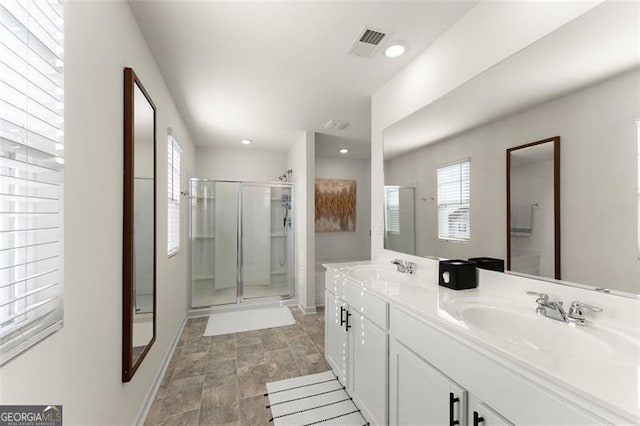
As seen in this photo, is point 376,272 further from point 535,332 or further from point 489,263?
point 535,332

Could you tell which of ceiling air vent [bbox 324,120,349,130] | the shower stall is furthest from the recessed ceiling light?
the shower stall

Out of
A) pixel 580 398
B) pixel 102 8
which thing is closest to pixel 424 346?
pixel 580 398

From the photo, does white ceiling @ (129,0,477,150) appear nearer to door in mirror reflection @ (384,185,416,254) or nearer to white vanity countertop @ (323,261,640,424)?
door in mirror reflection @ (384,185,416,254)

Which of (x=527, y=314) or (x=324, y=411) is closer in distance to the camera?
(x=527, y=314)

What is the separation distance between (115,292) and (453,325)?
160 centimetres

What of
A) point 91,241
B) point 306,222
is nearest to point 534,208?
point 91,241

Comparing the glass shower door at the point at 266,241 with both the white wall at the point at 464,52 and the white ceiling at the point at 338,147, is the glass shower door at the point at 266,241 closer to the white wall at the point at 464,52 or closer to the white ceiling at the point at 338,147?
the white ceiling at the point at 338,147

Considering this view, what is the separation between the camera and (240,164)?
4.78 m

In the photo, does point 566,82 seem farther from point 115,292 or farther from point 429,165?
point 115,292

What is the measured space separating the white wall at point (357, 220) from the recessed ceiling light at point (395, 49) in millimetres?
3790

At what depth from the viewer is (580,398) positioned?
2.23ft

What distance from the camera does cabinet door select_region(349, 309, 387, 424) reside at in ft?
5.09

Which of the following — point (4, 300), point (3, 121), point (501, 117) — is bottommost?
point (4, 300)

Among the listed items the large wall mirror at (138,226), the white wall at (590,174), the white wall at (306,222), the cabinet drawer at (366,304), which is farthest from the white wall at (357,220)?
the white wall at (590,174)
